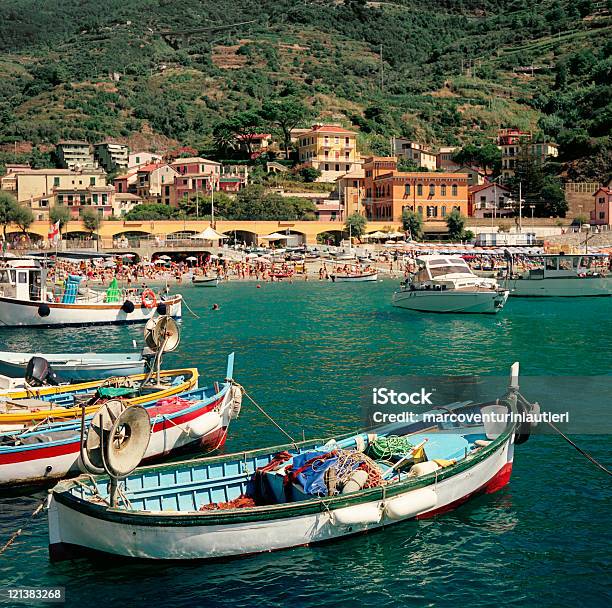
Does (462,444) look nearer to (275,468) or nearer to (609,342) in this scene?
(275,468)

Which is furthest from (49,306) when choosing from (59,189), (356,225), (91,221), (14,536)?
(59,189)

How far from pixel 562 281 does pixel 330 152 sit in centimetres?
5569

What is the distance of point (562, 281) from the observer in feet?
208

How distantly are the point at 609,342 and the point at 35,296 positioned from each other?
98.2 ft

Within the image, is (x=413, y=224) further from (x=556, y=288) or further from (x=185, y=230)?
(x=556, y=288)

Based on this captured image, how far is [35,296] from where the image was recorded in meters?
47.6

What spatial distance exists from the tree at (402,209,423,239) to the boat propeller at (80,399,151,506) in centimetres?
8290

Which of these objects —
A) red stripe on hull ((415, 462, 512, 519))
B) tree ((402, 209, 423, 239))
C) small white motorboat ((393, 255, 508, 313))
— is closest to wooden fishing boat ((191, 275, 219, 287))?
small white motorboat ((393, 255, 508, 313))

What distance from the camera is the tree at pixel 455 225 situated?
95.4 meters

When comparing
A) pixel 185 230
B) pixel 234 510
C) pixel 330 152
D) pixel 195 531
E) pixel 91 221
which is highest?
pixel 330 152

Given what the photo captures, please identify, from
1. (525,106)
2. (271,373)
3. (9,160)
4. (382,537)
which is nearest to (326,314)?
(271,373)

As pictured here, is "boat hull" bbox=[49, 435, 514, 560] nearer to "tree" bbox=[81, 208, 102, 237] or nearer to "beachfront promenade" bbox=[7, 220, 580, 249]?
"beachfront promenade" bbox=[7, 220, 580, 249]

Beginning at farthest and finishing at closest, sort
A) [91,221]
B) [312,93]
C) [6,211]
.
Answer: [312,93]
[91,221]
[6,211]

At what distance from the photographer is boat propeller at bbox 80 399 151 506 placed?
45.5 feet
